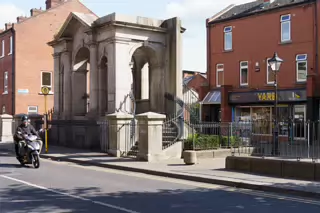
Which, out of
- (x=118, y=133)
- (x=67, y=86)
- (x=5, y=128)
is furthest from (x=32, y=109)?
(x=118, y=133)

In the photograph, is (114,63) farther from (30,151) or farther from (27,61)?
(27,61)

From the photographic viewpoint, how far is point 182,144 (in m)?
17.3

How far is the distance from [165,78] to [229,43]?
1555 cm

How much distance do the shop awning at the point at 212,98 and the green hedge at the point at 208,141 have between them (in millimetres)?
16594

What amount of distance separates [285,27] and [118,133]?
18.4m

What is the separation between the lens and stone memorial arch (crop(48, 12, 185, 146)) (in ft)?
62.3

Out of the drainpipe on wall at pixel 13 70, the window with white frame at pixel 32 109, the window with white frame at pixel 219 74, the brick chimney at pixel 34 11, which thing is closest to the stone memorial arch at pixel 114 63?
the window with white frame at pixel 219 74

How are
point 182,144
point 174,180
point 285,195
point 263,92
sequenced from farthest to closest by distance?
point 263,92 → point 182,144 → point 174,180 → point 285,195

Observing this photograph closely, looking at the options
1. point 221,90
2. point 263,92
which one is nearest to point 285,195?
point 263,92

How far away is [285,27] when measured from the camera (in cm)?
3089

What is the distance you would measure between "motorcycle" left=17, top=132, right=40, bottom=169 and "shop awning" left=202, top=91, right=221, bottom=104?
22002mm

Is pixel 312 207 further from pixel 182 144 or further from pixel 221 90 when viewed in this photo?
pixel 221 90

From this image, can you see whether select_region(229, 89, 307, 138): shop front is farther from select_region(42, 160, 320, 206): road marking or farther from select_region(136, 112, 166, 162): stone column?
select_region(42, 160, 320, 206): road marking

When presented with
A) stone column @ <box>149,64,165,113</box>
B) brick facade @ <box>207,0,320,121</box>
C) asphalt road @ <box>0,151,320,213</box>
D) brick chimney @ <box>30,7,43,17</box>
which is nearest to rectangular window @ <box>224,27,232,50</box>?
brick facade @ <box>207,0,320,121</box>
